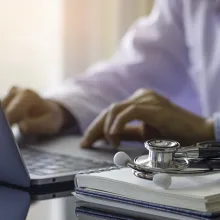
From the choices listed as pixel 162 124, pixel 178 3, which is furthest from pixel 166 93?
pixel 162 124

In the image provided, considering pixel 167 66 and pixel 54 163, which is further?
pixel 167 66

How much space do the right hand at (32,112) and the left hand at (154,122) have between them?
151 mm

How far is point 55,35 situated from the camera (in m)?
2.04

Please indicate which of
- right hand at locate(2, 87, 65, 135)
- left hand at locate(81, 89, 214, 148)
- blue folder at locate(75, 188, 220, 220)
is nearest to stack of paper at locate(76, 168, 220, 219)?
blue folder at locate(75, 188, 220, 220)

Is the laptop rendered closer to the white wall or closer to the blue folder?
the blue folder

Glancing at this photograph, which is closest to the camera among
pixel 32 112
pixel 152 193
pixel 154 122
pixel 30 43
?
pixel 152 193

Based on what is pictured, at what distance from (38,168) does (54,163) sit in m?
0.04

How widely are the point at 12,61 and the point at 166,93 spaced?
2.45 ft

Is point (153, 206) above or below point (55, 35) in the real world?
below

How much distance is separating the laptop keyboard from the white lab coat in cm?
29

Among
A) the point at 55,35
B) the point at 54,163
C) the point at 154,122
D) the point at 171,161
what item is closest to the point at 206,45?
the point at 154,122

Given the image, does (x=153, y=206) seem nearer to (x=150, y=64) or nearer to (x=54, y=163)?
(x=54, y=163)

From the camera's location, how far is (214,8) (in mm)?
1218

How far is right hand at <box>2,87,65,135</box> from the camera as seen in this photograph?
1.08 meters
